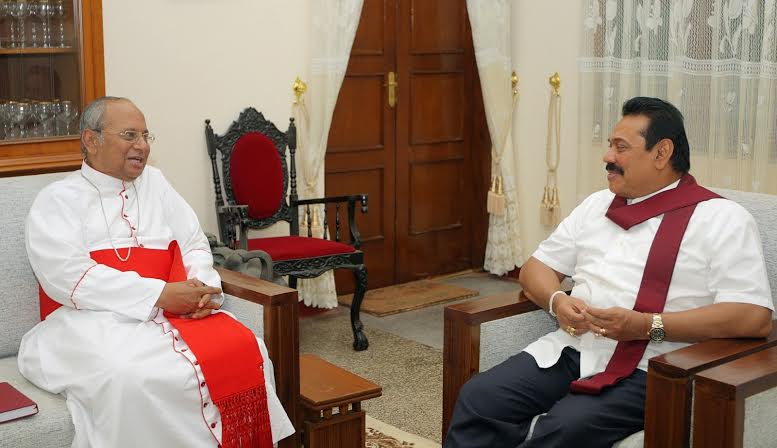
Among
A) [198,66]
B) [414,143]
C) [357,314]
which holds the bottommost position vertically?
[357,314]

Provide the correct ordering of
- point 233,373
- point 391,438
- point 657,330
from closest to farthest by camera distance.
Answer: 1. point 657,330
2. point 233,373
3. point 391,438

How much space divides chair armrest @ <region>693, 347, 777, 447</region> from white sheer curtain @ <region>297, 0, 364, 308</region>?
3.03 m

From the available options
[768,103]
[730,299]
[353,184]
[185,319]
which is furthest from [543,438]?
[353,184]

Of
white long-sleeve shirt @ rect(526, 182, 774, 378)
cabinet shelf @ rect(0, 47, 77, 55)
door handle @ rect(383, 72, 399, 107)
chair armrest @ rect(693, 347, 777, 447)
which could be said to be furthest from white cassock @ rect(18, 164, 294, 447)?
door handle @ rect(383, 72, 399, 107)

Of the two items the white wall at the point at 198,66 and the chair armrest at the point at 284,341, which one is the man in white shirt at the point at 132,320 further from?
the white wall at the point at 198,66

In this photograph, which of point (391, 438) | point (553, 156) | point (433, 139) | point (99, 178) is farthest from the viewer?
point (433, 139)

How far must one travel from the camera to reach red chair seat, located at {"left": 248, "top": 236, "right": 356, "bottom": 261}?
4.34m

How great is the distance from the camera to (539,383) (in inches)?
105

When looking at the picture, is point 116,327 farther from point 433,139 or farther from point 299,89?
point 433,139

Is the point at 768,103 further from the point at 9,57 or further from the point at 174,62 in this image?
the point at 9,57

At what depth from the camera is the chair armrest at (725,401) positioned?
2.08 m

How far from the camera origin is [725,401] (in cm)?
209

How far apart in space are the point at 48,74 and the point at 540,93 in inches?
114

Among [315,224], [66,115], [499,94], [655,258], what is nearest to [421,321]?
[315,224]
